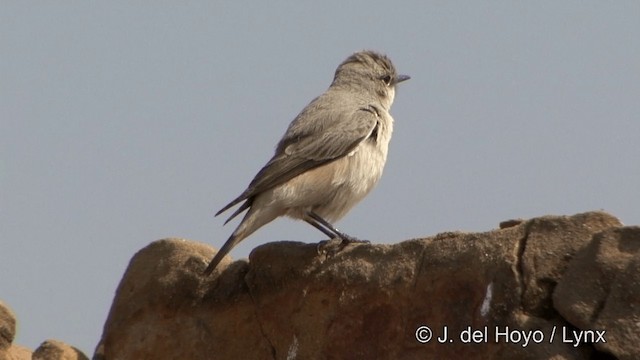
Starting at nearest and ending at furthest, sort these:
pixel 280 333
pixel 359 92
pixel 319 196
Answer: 1. pixel 280 333
2. pixel 319 196
3. pixel 359 92

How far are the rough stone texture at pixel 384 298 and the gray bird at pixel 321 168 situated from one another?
106 cm

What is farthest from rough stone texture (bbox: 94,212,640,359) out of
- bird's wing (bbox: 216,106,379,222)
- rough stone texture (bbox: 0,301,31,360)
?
bird's wing (bbox: 216,106,379,222)

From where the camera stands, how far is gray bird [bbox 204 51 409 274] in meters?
10.9

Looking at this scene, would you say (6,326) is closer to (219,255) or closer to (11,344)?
(11,344)

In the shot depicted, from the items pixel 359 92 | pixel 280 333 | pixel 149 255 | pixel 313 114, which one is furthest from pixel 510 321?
pixel 359 92

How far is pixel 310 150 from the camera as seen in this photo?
11438 millimetres

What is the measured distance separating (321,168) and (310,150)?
0.23 m

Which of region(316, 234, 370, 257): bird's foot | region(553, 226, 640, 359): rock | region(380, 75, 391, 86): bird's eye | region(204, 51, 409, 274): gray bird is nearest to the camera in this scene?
region(553, 226, 640, 359): rock

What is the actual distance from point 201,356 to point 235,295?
0.49m

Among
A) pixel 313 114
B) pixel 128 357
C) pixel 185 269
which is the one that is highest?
pixel 313 114

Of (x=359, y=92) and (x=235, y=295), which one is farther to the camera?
(x=359, y=92)

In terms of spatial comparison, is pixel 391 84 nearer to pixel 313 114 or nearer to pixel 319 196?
pixel 313 114

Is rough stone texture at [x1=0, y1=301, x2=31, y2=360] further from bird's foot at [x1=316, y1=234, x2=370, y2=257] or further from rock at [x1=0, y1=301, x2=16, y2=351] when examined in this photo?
bird's foot at [x1=316, y1=234, x2=370, y2=257]

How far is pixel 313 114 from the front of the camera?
40.0ft
